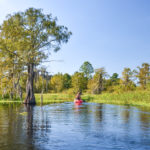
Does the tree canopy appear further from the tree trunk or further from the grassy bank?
the grassy bank

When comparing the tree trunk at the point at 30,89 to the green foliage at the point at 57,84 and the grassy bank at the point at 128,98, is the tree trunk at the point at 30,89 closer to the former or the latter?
the grassy bank at the point at 128,98

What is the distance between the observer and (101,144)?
39.1 feet

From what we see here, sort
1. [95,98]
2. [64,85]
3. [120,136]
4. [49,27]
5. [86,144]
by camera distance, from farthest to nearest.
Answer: [64,85] → [95,98] → [49,27] → [120,136] → [86,144]

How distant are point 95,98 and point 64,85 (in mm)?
62631

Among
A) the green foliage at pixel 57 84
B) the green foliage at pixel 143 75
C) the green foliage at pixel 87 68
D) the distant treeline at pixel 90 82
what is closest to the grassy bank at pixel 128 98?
the distant treeline at pixel 90 82

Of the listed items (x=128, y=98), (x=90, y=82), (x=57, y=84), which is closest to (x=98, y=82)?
(x=90, y=82)

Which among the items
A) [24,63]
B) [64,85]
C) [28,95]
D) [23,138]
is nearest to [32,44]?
[24,63]

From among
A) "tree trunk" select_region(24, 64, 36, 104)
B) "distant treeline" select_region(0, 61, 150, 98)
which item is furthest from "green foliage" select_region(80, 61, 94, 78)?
A: "tree trunk" select_region(24, 64, 36, 104)

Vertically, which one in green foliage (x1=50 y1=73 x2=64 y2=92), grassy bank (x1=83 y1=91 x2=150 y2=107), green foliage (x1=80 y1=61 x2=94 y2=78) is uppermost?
green foliage (x1=80 y1=61 x2=94 y2=78)

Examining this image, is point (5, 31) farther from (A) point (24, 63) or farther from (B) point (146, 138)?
(B) point (146, 138)

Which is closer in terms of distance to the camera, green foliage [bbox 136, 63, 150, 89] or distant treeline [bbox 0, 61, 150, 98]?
distant treeline [bbox 0, 61, 150, 98]

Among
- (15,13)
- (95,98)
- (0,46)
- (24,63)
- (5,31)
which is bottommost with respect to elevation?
(95,98)

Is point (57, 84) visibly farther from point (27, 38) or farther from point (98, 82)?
point (27, 38)

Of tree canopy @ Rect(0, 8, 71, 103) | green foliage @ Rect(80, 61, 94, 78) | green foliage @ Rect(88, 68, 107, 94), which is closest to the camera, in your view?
tree canopy @ Rect(0, 8, 71, 103)
